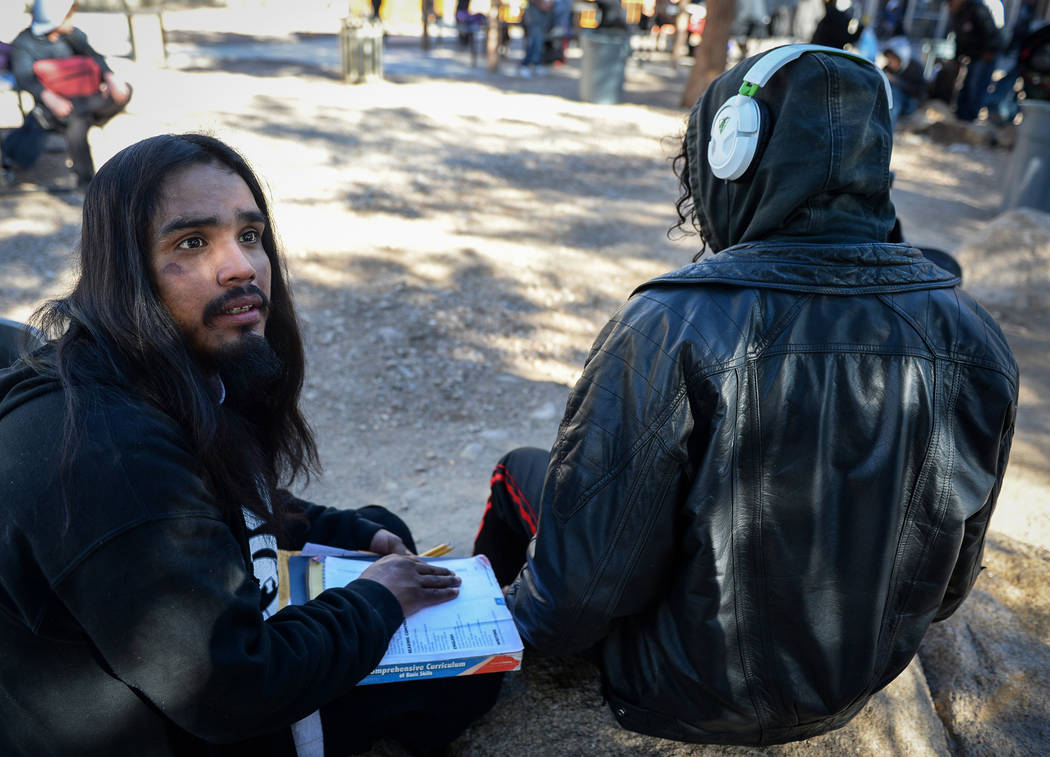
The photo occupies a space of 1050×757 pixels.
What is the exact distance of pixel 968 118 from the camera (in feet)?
42.9

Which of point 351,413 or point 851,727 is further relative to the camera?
point 351,413

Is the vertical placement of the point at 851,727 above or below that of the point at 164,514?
below

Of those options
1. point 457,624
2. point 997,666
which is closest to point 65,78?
point 457,624

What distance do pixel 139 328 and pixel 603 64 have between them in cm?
1187

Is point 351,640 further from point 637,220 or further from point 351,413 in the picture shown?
point 637,220

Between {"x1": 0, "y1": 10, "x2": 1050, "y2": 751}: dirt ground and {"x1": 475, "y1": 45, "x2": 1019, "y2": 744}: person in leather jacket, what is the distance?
1.82 metres

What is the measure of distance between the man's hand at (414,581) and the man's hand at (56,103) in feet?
21.1

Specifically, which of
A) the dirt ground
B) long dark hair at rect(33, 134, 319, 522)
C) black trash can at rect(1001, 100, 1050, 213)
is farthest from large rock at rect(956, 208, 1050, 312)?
long dark hair at rect(33, 134, 319, 522)

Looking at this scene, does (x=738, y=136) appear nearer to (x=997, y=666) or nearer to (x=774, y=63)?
(x=774, y=63)

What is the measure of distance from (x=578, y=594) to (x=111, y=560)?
866 mm

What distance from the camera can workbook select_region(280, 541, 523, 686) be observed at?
183 centimetres

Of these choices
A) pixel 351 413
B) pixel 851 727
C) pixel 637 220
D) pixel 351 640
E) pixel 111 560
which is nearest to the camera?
pixel 111 560

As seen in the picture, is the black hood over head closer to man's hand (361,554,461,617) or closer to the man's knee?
man's hand (361,554,461,617)

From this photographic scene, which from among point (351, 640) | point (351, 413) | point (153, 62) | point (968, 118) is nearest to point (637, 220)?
point (351, 413)
